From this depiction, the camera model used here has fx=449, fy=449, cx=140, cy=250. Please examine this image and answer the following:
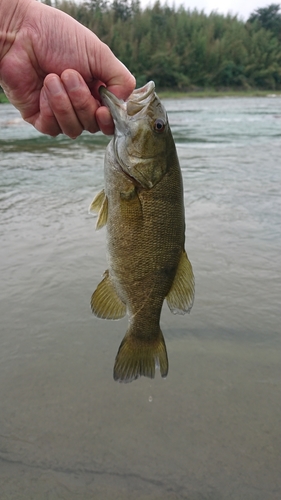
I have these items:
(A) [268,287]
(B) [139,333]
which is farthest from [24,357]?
(A) [268,287]

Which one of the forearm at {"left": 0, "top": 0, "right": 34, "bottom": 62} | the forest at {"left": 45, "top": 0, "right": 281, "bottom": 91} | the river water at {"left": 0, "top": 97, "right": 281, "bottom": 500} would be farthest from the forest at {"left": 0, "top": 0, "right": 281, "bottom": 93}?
the forearm at {"left": 0, "top": 0, "right": 34, "bottom": 62}

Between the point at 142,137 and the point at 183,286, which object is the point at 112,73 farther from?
the point at 183,286

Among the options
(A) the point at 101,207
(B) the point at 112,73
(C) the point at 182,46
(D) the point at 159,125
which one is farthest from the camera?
(C) the point at 182,46

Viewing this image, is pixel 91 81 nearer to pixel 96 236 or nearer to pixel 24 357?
pixel 24 357

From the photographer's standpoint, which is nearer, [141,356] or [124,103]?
[124,103]

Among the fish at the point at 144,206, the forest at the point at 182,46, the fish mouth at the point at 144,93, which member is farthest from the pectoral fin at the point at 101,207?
the forest at the point at 182,46

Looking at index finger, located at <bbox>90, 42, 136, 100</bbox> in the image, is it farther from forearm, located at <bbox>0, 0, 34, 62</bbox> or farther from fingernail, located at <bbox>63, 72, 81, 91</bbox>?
forearm, located at <bbox>0, 0, 34, 62</bbox>

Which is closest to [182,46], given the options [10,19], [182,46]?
[182,46]
